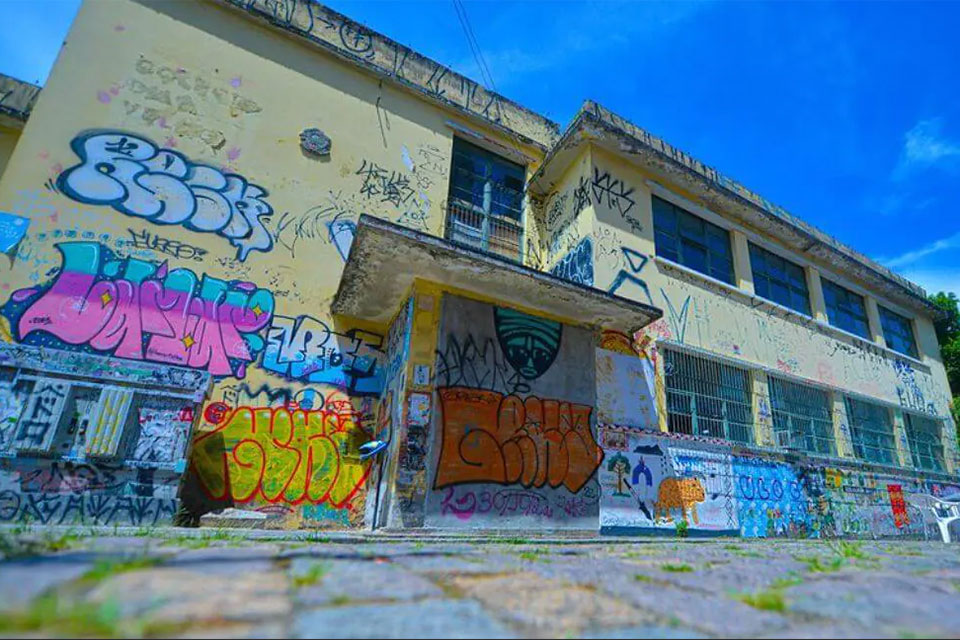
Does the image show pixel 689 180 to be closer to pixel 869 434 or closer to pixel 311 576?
pixel 869 434

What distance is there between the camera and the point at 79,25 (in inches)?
314

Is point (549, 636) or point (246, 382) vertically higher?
point (246, 382)

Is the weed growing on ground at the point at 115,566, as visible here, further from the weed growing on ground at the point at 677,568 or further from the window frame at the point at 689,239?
the window frame at the point at 689,239

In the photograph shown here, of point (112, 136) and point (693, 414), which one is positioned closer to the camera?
point (112, 136)

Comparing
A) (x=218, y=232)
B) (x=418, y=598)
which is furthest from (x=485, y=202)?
(x=418, y=598)

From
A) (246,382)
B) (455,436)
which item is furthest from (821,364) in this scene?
(246,382)

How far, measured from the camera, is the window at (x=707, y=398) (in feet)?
30.2

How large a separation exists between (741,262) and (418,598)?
11892 millimetres

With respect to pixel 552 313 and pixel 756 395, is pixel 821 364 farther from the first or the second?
pixel 552 313

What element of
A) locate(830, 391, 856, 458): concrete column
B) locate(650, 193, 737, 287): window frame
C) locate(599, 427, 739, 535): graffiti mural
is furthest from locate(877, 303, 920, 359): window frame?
locate(599, 427, 739, 535): graffiti mural

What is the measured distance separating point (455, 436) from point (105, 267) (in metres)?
5.75

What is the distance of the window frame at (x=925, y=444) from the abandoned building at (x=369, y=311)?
2.18 metres

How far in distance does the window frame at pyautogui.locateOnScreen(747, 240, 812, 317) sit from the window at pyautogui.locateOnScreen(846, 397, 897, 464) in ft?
9.06

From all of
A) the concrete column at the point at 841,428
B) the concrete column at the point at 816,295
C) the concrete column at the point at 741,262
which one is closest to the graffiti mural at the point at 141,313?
the concrete column at the point at 741,262
